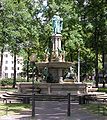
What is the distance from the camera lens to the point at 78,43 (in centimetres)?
4522

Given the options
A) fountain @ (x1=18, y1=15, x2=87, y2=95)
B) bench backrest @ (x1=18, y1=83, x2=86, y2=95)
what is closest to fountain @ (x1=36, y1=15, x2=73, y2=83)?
fountain @ (x1=18, y1=15, x2=87, y2=95)

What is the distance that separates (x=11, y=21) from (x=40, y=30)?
4.14 m

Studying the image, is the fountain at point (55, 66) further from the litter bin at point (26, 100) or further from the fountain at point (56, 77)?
the litter bin at point (26, 100)

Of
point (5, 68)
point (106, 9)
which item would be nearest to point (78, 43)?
point (106, 9)

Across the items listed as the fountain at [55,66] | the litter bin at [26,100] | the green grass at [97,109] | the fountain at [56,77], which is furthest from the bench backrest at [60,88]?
the green grass at [97,109]

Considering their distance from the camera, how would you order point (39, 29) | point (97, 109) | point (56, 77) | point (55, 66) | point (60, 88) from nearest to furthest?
1. point (97, 109)
2. point (60, 88)
3. point (55, 66)
4. point (56, 77)
5. point (39, 29)

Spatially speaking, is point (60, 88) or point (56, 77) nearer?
point (60, 88)

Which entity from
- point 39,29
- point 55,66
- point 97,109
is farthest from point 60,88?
point 39,29

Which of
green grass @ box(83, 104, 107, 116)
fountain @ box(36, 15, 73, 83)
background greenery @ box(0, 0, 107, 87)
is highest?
background greenery @ box(0, 0, 107, 87)

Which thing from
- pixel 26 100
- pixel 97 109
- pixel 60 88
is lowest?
pixel 97 109

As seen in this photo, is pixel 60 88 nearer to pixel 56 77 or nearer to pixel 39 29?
pixel 56 77

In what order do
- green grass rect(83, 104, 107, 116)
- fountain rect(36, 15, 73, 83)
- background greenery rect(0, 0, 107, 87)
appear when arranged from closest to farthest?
green grass rect(83, 104, 107, 116) → fountain rect(36, 15, 73, 83) → background greenery rect(0, 0, 107, 87)

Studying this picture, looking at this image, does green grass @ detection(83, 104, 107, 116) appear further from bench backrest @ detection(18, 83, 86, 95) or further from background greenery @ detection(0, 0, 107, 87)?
background greenery @ detection(0, 0, 107, 87)

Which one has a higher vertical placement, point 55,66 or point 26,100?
point 55,66
